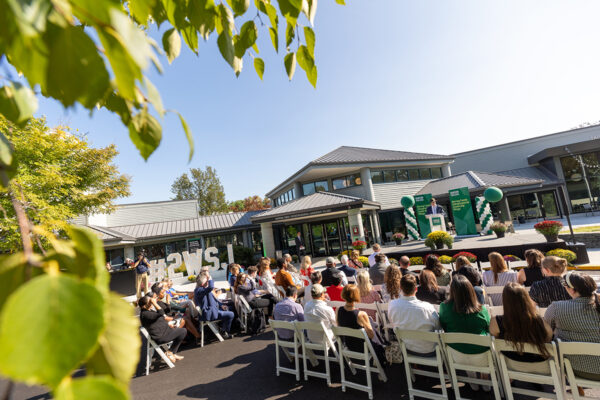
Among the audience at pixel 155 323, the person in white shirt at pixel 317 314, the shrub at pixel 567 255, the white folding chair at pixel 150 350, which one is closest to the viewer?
the person in white shirt at pixel 317 314

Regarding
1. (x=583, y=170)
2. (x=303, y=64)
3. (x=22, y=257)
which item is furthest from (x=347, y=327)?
(x=583, y=170)

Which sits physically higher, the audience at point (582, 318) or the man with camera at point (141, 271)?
the man with camera at point (141, 271)

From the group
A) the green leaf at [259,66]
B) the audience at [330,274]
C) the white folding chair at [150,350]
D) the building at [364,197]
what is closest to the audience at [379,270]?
the audience at [330,274]

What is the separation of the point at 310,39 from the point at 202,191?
52.4m

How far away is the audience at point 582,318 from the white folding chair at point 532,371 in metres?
0.29

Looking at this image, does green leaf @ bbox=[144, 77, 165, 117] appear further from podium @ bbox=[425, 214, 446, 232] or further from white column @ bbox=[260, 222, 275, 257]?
white column @ bbox=[260, 222, 275, 257]

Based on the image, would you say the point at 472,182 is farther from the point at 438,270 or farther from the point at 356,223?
the point at 438,270

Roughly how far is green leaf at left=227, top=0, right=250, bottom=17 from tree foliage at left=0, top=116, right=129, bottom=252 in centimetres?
1025

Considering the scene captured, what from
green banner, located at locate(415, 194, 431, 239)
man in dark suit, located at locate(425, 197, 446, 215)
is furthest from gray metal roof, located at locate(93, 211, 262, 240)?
man in dark suit, located at locate(425, 197, 446, 215)

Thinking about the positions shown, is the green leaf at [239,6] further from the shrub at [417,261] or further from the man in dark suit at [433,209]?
the man in dark suit at [433,209]

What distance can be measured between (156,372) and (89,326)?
687 cm

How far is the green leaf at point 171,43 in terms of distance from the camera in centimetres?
120

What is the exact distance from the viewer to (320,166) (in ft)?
68.4

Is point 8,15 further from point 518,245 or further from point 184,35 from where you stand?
point 518,245
